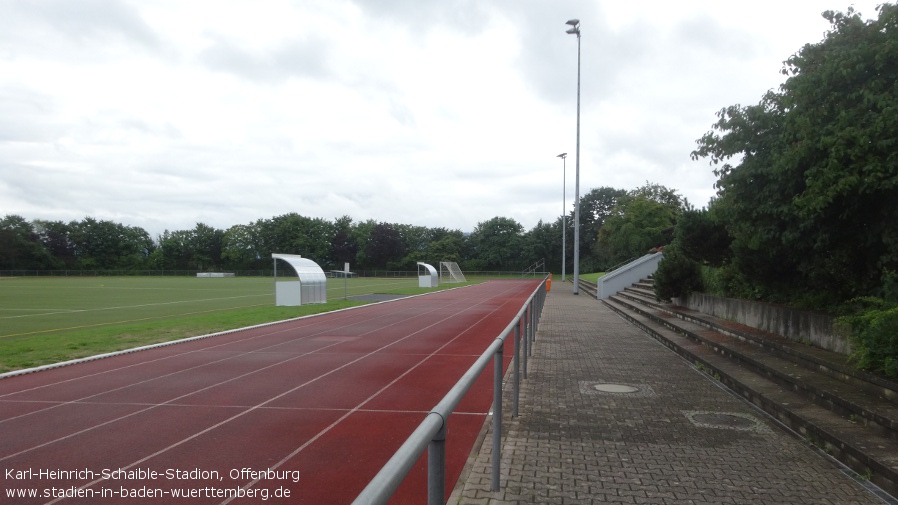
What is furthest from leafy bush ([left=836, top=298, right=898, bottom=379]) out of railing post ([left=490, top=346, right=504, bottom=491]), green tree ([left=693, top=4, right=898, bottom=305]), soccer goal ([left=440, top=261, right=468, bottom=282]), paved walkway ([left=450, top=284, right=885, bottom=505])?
soccer goal ([left=440, top=261, right=468, bottom=282])

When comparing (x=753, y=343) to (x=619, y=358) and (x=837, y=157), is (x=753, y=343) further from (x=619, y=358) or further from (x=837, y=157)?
(x=837, y=157)

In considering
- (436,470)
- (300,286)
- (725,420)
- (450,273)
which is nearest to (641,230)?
(450,273)

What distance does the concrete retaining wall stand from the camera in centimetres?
838

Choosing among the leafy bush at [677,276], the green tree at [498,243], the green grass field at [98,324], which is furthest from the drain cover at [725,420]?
the green tree at [498,243]

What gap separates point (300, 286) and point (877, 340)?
20492 mm

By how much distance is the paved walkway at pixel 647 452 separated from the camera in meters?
4.45

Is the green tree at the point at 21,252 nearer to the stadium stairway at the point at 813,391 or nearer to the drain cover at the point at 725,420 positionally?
the stadium stairway at the point at 813,391

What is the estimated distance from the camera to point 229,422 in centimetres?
676

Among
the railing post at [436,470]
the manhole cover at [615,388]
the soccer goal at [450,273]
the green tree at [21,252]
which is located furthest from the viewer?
the green tree at [21,252]

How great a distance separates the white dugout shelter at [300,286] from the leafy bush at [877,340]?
20.0m

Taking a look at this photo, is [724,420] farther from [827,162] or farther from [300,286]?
[300,286]

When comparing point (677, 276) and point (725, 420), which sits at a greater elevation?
point (677, 276)

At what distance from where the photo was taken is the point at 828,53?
24.1ft

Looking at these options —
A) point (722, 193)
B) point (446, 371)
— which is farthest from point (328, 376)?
point (722, 193)
